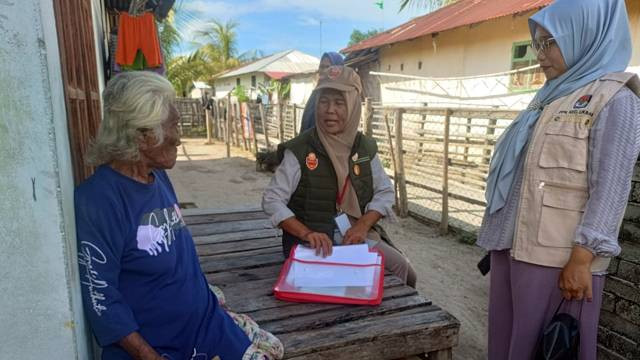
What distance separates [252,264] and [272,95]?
18.5 m

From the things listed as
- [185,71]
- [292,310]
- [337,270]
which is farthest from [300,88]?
[292,310]

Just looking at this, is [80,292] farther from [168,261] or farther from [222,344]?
[222,344]

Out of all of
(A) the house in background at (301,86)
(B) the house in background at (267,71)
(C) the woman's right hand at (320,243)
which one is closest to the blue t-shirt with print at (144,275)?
(C) the woman's right hand at (320,243)

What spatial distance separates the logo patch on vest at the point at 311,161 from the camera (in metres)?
2.04

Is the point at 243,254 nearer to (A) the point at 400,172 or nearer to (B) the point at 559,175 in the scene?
(B) the point at 559,175

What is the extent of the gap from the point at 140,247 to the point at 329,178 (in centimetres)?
105

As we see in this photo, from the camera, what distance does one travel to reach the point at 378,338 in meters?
1.53

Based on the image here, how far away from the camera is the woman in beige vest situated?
1451 mm

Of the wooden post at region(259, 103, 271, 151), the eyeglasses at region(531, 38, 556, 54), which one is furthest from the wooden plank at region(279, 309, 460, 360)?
the wooden post at region(259, 103, 271, 151)

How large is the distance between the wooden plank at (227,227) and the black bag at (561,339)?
5.93 feet

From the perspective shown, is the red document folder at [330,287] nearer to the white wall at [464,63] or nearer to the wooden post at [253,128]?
the white wall at [464,63]

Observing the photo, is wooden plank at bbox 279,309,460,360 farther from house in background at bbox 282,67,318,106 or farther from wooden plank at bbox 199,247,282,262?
house in background at bbox 282,67,318,106

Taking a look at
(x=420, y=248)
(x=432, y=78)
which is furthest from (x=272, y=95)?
(x=420, y=248)

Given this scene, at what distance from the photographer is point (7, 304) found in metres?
0.93
